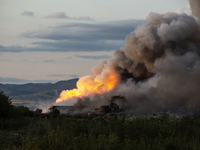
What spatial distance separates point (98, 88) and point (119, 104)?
34.5ft

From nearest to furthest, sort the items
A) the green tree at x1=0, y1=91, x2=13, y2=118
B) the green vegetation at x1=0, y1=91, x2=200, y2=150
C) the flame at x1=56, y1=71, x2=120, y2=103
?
1. the green vegetation at x1=0, y1=91, x2=200, y2=150
2. the green tree at x1=0, y1=91, x2=13, y2=118
3. the flame at x1=56, y1=71, x2=120, y2=103

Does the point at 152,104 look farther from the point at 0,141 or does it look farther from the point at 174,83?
the point at 0,141

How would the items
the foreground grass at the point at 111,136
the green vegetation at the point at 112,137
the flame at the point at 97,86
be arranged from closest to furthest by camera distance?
the green vegetation at the point at 112,137
the foreground grass at the point at 111,136
the flame at the point at 97,86

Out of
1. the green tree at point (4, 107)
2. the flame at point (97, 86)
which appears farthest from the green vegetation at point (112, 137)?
the flame at point (97, 86)

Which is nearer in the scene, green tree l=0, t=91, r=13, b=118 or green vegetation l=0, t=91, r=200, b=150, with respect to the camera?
green vegetation l=0, t=91, r=200, b=150

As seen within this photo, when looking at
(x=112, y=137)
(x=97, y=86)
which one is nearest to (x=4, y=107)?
(x=112, y=137)

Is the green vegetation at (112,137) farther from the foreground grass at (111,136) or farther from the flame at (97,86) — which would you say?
the flame at (97,86)

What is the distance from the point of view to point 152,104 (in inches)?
2766

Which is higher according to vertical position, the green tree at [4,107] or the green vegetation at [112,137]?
the green tree at [4,107]

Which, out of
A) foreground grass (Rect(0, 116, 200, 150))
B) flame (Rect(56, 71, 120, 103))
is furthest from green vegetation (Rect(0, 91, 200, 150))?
flame (Rect(56, 71, 120, 103))

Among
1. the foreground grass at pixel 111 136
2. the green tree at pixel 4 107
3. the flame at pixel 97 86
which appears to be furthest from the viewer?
the flame at pixel 97 86

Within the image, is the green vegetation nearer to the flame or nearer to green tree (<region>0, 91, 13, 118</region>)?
green tree (<region>0, 91, 13, 118</region>)

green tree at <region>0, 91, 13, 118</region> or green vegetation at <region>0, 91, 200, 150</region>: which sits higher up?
green tree at <region>0, 91, 13, 118</region>

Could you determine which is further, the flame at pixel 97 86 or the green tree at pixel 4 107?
the flame at pixel 97 86
